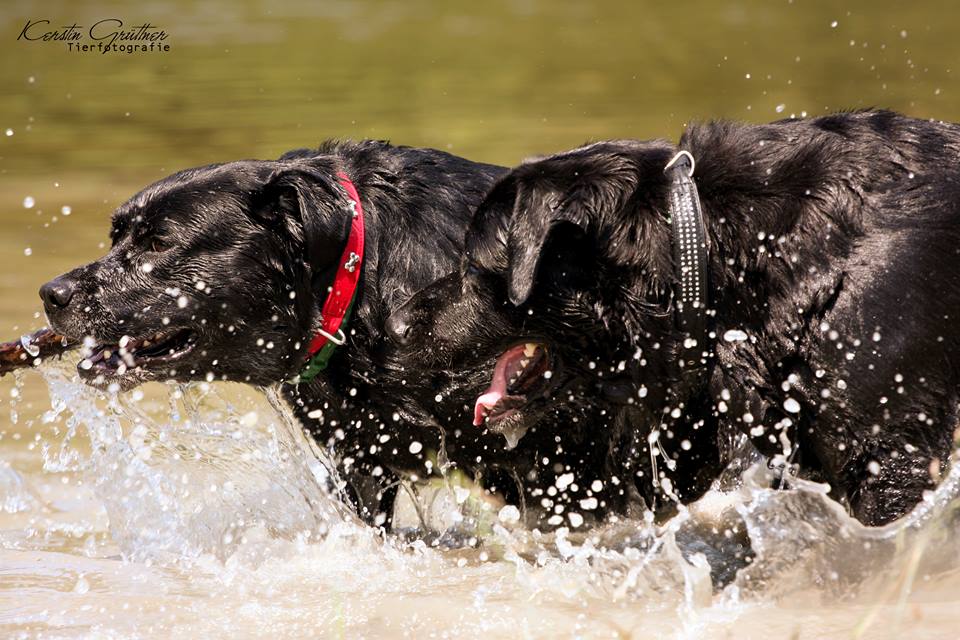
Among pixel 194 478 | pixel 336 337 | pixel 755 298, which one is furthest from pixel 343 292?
pixel 755 298

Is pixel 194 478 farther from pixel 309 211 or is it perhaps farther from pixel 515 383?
pixel 515 383

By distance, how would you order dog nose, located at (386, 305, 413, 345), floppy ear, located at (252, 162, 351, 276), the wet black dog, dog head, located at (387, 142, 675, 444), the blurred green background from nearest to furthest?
the wet black dog → dog head, located at (387, 142, 675, 444) → dog nose, located at (386, 305, 413, 345) → floppy ear, located at (252, 162, 351, 276) → the blurred green background

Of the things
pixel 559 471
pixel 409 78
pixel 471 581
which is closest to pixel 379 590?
pixel 471 581

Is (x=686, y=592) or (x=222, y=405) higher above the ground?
(x=686, y=592)

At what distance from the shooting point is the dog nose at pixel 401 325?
4223mm

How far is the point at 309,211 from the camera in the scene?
449 centimetres

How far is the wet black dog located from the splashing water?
0.22m

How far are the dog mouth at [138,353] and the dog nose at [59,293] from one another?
20 cm

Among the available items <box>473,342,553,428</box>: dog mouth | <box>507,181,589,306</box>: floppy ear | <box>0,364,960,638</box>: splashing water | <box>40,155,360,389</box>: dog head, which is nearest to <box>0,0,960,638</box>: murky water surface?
<box>0,364,960,638</box>: splashing water

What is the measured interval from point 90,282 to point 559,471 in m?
1.81

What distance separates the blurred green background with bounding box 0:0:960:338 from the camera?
10914 mm

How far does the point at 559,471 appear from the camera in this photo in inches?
183

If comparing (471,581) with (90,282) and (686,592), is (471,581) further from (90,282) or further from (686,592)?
(90,282)

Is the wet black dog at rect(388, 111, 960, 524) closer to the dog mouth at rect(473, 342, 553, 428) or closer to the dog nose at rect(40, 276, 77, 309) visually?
the dog mouth at rect(473, 342, 553, 428)
